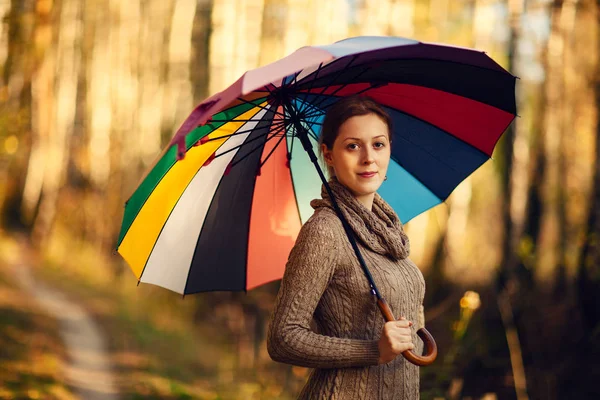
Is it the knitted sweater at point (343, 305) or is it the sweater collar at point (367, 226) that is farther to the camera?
the sweater collar at point (367, 226)

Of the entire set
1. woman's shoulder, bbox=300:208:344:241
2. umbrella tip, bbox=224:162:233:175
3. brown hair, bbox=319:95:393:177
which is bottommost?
woman's shoulder, bbox=300:208:344:241

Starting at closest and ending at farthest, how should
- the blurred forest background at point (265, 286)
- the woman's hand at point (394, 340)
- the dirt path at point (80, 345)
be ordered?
the woman's hand at point (394, 340)
the blurred forest background at point (265, 286)
the dirt path at point (80, 345)

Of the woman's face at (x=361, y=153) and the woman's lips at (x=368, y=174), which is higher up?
the woman's face at (x=361, y=153)

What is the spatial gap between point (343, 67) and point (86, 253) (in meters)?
14.4

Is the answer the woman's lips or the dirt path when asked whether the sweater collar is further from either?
the dirt path

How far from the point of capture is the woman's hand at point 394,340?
7.51ft

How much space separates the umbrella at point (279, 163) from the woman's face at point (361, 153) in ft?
0.90

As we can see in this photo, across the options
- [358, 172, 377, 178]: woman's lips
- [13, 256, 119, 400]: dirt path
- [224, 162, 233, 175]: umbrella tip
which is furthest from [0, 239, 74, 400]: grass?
[358, 172, 377, 178]: woman's lips

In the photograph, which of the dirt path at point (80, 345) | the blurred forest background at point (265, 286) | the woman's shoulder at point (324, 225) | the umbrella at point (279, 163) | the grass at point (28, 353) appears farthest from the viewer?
the dirt path at point (80, 345)

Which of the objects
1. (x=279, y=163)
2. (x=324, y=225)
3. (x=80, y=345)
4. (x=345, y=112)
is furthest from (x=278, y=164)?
(x=80, y=345)

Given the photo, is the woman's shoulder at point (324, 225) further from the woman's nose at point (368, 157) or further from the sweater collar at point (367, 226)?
the woman's nose at point (368, 157)

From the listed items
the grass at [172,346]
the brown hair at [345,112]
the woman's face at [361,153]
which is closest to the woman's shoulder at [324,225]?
the woman's face at [361,153]

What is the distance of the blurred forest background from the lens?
18.6 ft

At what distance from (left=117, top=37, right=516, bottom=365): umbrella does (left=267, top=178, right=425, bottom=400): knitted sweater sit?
0.45 m
